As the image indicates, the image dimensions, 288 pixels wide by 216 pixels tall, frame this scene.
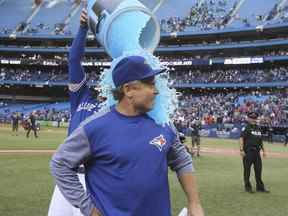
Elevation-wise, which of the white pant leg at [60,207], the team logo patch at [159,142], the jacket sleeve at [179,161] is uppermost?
the team logo patch at [159,142]

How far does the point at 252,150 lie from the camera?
13.4m

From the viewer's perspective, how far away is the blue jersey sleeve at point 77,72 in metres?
4.39

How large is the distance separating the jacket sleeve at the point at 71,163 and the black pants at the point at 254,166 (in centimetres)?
1044

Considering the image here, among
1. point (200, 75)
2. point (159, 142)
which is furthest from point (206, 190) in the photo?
point (200, 75)

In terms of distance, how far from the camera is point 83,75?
455 centimetres

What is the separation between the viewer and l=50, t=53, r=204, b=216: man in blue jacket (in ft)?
10.2

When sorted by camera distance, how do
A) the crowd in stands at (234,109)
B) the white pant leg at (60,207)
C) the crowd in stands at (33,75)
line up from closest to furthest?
the white pant leg at (60,207) < the crowd in stands at (234,109) < the crowd in stands at (33,75)

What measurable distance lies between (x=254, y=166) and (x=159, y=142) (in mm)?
10491

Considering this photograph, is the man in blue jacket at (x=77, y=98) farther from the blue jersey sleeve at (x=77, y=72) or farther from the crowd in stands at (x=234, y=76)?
the crowd in stands at (x=234, y=76)

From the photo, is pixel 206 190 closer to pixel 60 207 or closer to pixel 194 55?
pixel 60 207

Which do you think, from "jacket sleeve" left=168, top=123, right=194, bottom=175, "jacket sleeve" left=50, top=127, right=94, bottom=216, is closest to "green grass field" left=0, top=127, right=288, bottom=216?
"jacket sleeve" left=168, top=123, right=194, bottom=175

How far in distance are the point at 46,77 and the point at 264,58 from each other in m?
29.4

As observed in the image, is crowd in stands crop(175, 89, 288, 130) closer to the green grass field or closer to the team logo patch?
the green grass field

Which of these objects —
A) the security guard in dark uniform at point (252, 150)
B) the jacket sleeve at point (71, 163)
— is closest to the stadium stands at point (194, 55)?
the security guard in dark uniform at point (252, 150)
